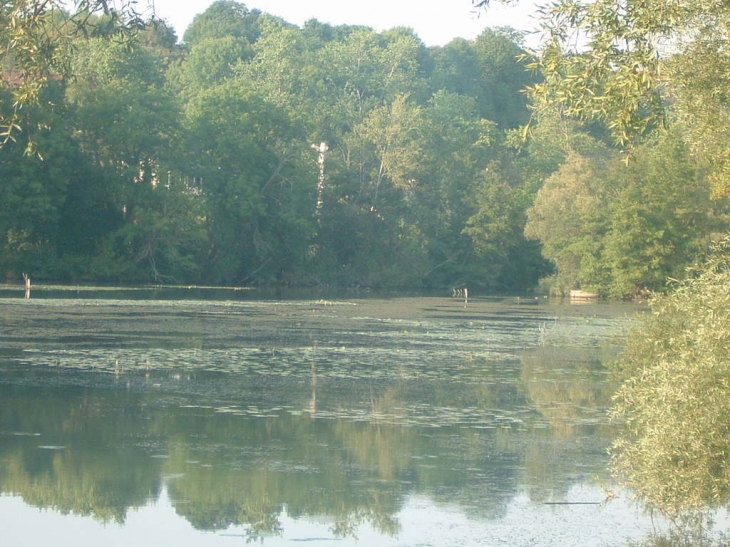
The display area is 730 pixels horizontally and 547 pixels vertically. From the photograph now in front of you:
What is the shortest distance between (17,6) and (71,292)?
114ft

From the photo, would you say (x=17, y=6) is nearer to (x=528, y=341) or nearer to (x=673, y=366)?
(x=673, y=366)

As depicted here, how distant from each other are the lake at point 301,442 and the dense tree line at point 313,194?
89.1 ft

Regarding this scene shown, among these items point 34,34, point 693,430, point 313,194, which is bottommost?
point 693,430

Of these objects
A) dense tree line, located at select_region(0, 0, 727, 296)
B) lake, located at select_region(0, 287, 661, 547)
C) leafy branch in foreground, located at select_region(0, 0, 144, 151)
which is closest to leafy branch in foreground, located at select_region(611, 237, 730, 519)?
lake, located at select_region(0, 287, 661, 547)

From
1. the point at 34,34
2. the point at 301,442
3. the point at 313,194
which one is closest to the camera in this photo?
the point at 34,34

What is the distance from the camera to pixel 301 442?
1207 cm

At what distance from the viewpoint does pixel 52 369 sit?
56.9ft

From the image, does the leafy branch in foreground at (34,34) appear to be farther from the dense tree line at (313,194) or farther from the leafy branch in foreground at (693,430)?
the dense tree line at (313,194)

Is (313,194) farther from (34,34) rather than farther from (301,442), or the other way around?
(34,34)

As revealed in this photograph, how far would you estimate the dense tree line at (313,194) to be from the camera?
2126 inches

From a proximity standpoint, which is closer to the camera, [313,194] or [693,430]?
[693,430]

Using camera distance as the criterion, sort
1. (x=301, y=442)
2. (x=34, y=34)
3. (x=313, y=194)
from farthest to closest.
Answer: (x=313, y=194) → (x=301, y=442) → (x=34, y=34)

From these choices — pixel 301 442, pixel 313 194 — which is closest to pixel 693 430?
pixel 301 442

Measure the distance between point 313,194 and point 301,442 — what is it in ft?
177
